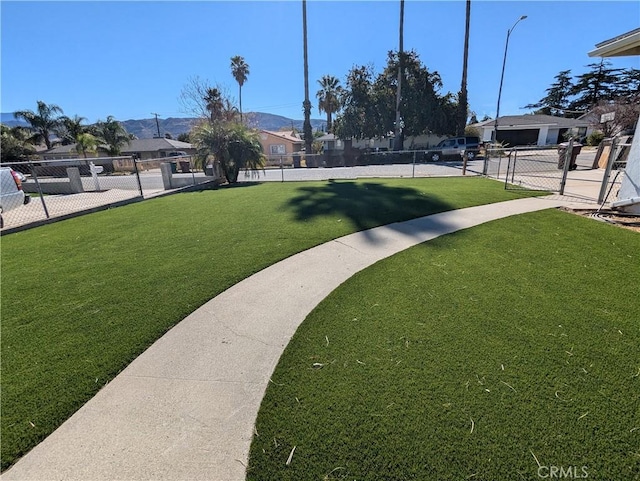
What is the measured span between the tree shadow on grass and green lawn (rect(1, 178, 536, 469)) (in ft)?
0.09

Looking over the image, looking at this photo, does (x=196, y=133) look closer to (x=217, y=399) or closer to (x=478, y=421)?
(x=217, y=399)

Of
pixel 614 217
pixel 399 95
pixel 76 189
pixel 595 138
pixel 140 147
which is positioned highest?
pixel 399 95

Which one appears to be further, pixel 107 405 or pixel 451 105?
pixel 451 105

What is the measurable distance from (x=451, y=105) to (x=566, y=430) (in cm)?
3689

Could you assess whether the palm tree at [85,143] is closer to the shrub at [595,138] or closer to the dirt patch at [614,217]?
the dirt patch at [614,217]

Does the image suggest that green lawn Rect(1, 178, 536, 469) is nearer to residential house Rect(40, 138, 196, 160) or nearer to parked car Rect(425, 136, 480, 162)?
parked car Rect(425, 136, 480, 162)

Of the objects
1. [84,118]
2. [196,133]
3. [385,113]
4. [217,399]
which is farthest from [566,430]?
[84,118]

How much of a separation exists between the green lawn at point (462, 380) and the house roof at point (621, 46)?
5073mm

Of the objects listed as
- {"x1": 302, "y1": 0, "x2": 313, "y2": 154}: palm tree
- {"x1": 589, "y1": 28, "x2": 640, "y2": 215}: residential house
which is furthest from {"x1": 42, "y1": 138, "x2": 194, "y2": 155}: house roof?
{"x1": 589, "y1": 28, "x2": 640, "y2": 215}: residential house

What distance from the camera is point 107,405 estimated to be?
2.22m

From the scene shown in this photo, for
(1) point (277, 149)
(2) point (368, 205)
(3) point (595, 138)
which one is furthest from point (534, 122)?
(2) point (368, 205)

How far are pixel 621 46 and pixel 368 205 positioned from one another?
19.2 ft

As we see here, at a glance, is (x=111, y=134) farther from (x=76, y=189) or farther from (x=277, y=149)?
(x=76, y=189)

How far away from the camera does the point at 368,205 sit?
8.05m
